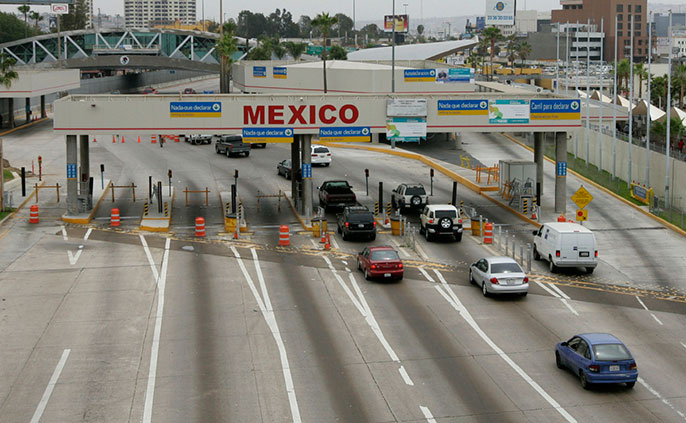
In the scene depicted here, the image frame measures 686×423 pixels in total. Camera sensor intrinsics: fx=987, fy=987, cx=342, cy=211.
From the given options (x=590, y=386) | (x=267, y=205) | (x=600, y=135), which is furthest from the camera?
(x=600, y=135)

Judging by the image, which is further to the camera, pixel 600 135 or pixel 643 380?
pixel 600 135

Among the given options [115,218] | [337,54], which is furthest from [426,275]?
[337,54]

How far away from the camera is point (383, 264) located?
119ft

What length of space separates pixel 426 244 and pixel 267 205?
1298 cm

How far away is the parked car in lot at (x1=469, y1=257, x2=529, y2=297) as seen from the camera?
33750 mm

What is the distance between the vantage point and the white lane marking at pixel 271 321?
2386 centimetres

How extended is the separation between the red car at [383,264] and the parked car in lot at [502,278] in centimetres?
317

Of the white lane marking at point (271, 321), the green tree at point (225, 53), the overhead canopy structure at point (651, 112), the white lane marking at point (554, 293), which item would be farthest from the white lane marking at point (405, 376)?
the green tree at point (225, 53)

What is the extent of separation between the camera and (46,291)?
35281mm

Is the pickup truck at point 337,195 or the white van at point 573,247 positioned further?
the pickup truck at point 337,195

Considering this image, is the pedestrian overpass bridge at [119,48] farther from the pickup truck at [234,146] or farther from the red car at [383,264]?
the red car at [383,264]

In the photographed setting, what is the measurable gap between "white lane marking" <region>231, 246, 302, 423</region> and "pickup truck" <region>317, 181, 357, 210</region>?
30.0 feet

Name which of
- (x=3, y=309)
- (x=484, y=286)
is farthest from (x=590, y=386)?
(x=3, y=309)

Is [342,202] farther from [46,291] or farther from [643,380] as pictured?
[643,380]
